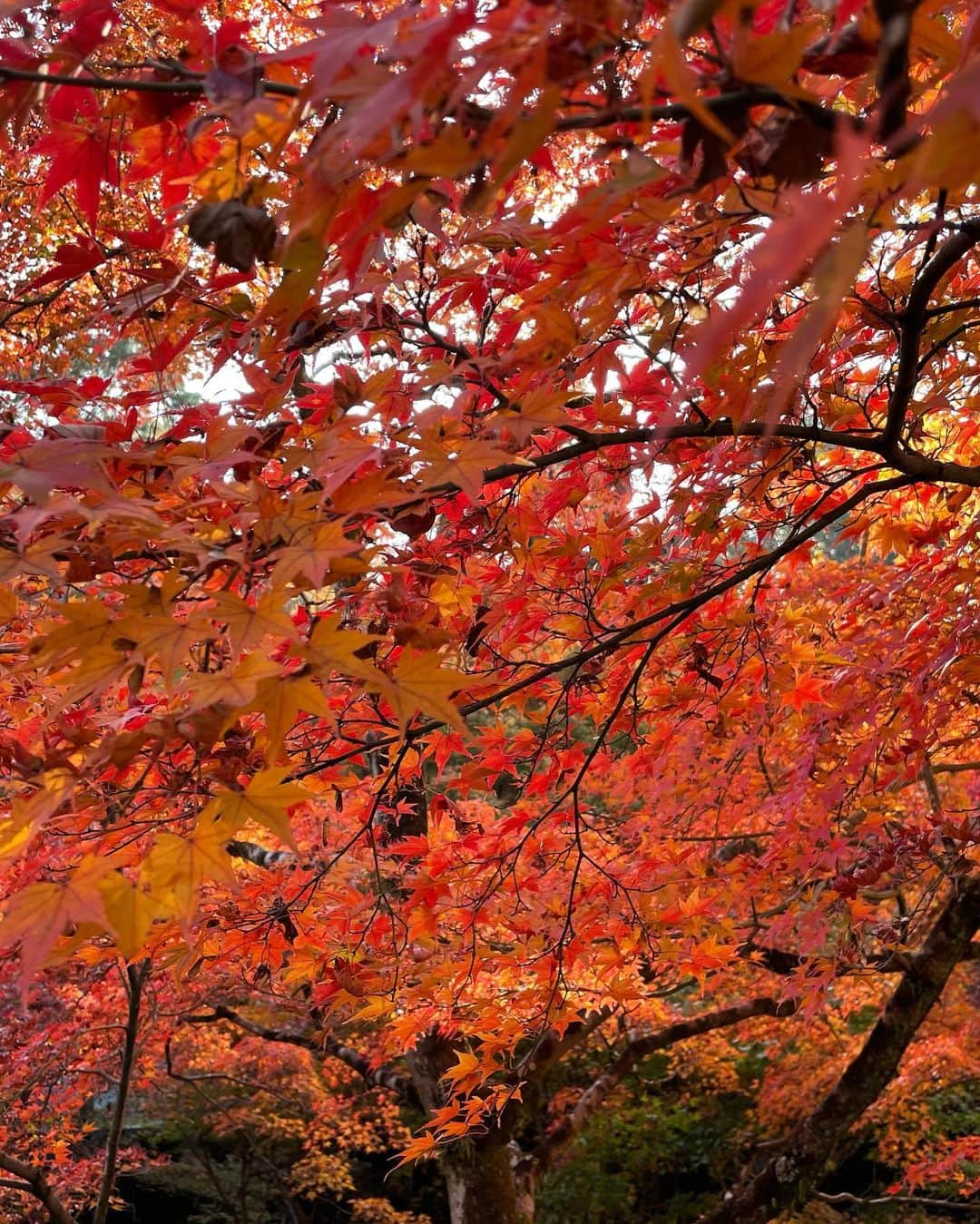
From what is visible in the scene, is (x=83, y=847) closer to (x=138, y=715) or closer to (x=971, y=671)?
(x=138, y=715)

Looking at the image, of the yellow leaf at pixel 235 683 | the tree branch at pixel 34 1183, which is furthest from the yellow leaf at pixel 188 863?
the tree branch at pixel 34 1183

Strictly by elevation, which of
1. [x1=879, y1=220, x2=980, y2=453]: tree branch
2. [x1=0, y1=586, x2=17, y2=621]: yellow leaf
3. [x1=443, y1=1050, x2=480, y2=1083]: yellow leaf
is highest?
[x1=879, y1=220, x2=980, y2=453]: tree branch

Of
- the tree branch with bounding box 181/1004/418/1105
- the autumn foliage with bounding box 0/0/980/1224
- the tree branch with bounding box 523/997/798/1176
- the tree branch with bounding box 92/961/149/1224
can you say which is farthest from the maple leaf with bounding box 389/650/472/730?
the tree branch with bounding box 523/997/798/1176

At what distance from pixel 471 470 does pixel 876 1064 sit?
14.6ft

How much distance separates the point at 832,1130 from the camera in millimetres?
4625

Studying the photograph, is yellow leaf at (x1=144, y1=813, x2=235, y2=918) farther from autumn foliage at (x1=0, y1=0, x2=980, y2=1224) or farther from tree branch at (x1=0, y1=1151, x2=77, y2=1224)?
tree branch at (x1=0, y1=1151, x2=77, y2=1224)

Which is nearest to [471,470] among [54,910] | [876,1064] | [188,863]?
[188,863]

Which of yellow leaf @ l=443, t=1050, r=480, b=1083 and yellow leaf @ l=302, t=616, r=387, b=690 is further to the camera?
yellow leaf @ l=443, t=1050, r=480, b=1083

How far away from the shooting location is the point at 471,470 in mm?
1233

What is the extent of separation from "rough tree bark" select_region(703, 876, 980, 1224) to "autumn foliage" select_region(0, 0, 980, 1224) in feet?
0.06

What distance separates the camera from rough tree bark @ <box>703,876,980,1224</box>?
453 centimetres

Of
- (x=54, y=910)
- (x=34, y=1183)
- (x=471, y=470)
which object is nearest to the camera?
(x=54, y=910)

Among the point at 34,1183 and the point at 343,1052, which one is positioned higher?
the point at 343,1052

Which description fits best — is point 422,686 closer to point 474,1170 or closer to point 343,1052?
point 474,1170
